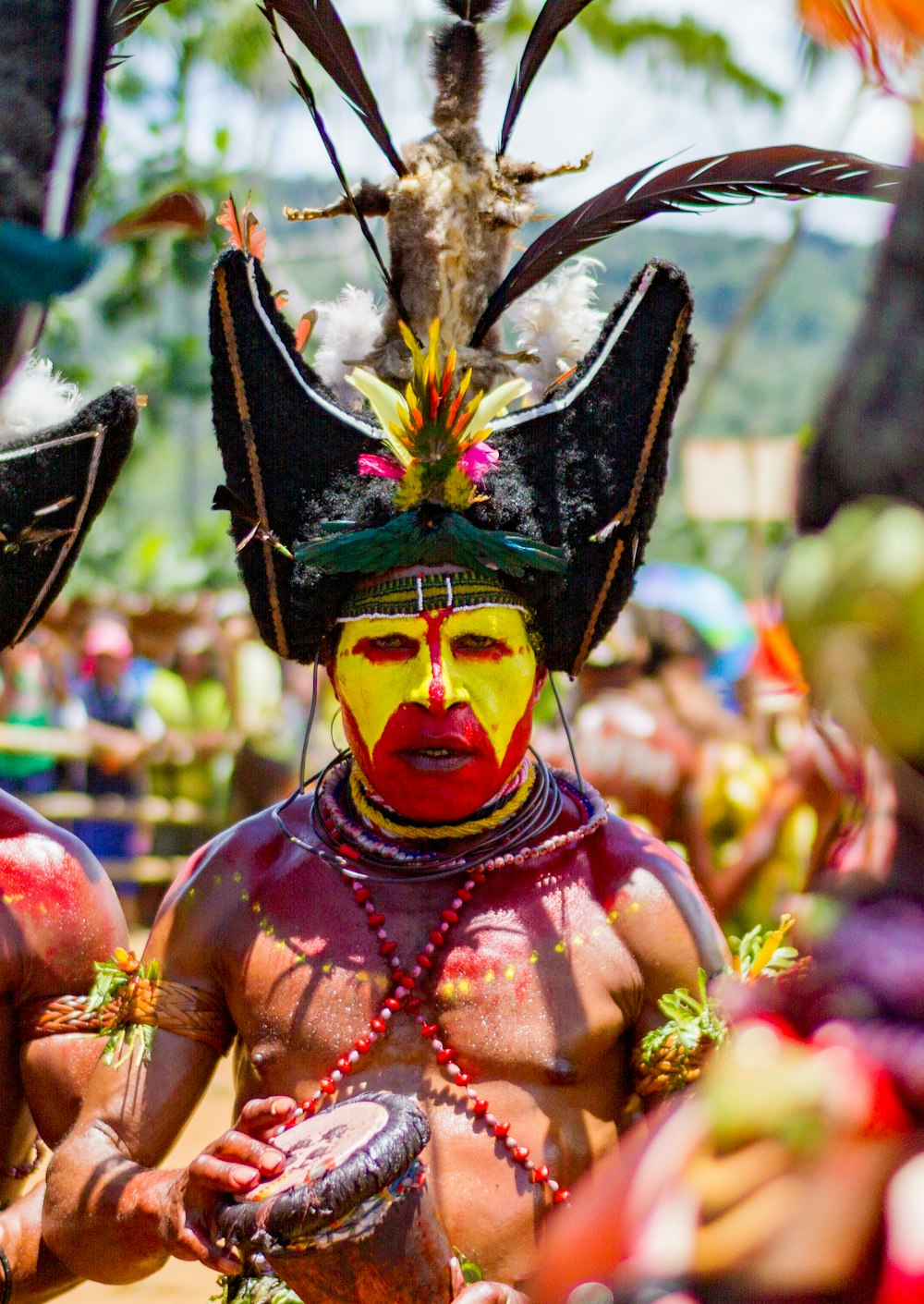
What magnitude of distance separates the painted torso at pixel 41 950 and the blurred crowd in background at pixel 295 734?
646mm

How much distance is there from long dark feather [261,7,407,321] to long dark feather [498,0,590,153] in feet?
1.14

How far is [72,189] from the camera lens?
75.0 inches

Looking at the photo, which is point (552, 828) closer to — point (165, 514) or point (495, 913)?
point (495, 913)

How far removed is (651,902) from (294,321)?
207 centimetres

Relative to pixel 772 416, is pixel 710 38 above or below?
above

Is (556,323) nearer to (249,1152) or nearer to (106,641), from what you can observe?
(249,1152)

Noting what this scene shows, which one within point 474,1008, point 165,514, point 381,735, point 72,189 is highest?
point 72,189

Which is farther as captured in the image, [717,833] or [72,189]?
[717,833]

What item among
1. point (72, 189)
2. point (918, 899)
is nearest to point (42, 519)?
point (72, 189)

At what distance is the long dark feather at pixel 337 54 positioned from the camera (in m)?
3.29

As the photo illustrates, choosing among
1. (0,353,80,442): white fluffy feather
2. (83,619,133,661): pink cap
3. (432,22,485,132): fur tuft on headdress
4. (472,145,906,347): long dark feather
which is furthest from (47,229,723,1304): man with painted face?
(83,619,133,661): pink cap

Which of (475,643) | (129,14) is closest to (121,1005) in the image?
(475,643)

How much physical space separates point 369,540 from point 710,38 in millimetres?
18444

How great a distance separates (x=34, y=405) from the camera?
136 inches
